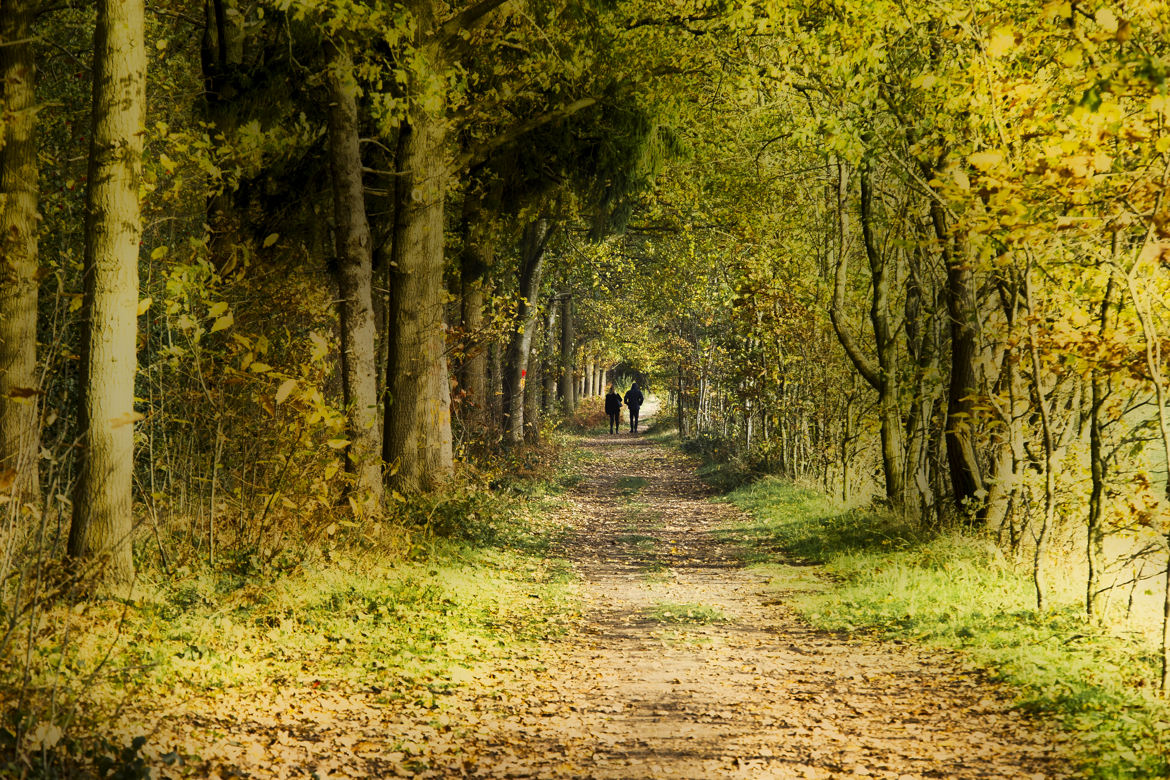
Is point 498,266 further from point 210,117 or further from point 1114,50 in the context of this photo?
point 1114,50

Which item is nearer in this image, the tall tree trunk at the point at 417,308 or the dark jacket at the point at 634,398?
the tall tree trunk at the point at 417,308

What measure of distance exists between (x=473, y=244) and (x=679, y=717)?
10.8 meters

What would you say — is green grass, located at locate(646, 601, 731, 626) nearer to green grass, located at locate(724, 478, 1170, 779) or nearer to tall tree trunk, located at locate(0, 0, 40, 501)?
green grass, located at locate(724, 478, 1170, 779)

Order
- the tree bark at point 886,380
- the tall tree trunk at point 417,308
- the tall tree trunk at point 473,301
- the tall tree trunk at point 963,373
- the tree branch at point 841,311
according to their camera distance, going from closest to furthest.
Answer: the tall tree trunk at point 963,373 → the tall tree trunk at point 417,308 → the tree bark at point 886,380 → the tree branch at point 841,311 → the tall tree trunk at point 473,301

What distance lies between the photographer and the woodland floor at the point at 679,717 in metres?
5.34

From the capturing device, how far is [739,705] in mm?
6645

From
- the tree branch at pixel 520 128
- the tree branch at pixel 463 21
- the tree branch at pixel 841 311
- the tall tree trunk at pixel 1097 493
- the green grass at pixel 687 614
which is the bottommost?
the green grass at pixel 687 614

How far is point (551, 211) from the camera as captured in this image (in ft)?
53.4

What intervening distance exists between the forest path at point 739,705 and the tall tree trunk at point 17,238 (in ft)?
A: 17.5

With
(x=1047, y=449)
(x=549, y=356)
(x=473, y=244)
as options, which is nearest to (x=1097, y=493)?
(x=1047, y=449)

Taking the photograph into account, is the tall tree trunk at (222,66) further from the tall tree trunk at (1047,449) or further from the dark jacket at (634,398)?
the dark jacket at (634,398)

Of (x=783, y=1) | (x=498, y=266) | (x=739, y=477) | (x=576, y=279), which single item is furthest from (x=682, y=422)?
(x=783, y=1)

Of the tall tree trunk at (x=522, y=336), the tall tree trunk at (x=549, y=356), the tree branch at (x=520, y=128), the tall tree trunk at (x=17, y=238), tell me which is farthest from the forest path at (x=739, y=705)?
the tall tree trunk at (x=549, y=356)

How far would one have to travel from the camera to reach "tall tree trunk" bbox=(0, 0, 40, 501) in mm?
8672
